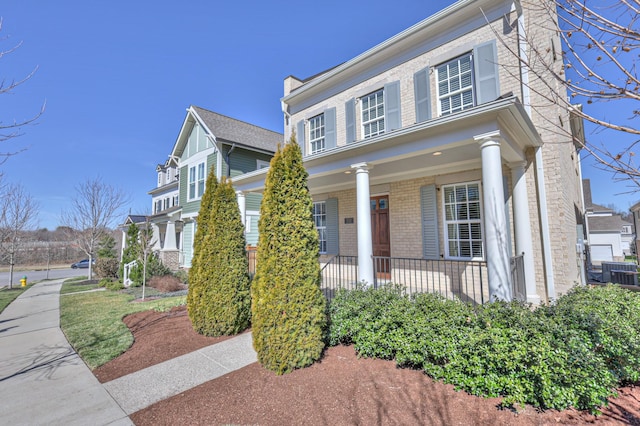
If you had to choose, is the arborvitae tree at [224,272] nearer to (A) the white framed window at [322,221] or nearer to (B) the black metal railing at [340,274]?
(B) the black metal railing at [340,274]

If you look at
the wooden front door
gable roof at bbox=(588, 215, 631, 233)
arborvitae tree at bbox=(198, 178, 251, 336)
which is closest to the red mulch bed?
arborvitae tree at bbox=(198, 178, 251, 336)

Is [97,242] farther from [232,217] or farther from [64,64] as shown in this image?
[232,217]

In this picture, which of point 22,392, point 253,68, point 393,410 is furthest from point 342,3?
point 22,392

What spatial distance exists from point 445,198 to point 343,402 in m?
6.39

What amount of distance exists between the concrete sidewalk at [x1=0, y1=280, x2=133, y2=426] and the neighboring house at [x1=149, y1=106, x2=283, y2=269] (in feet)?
27.4

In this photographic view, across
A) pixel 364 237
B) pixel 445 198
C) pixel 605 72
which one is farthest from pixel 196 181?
pixel 605 72

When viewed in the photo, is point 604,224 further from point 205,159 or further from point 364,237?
point 205,159

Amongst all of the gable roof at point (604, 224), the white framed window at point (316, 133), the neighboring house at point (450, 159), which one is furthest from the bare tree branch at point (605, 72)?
the gable roof at point (604, 224)

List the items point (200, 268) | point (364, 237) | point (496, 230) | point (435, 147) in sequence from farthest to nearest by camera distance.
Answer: point (364, 237), point (200, 268), point (435, 147), point (496, 230)

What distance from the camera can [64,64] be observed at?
604 cm

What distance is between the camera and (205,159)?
591 inches

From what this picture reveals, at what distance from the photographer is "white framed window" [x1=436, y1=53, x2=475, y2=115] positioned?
23.1 ft

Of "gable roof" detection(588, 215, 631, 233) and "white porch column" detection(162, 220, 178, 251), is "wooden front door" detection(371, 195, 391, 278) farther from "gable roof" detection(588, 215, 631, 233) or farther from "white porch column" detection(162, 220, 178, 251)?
"gable roof" detection(588, 215, 631, 233)

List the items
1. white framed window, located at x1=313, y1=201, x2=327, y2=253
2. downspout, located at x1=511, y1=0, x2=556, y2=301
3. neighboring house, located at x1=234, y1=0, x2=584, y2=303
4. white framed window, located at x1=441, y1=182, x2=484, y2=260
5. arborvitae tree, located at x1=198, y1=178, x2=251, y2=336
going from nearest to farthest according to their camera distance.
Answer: neighboring house, located at x1=234, y1=0, x2=584, y2=303, arborvitae tree, located at x1=198, y1=178, x2=251, y2=336, downspout, located at x1=511, y1=0, x2=556, y2=301, white framed window, located at x1=441, y1=182, x2=484, y2=260, white framed window, located at x1=313, y1=201, x2=327, y2=253
